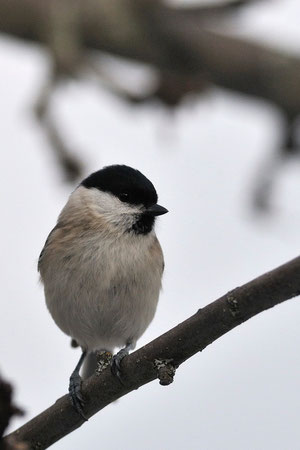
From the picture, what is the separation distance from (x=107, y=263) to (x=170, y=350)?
1.40 meters

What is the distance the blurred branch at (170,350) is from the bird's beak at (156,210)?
1224mm

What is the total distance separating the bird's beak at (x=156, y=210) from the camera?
3.77 metres

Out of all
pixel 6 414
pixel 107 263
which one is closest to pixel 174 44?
pixel 107 263

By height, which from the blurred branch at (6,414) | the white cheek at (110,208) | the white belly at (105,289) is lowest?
the blurred branch at (6,414)

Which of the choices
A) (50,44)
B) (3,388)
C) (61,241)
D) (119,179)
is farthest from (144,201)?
(3,388)

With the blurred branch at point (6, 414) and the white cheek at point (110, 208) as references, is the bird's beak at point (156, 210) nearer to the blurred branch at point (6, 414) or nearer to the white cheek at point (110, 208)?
the white cheek at point (110, 208)

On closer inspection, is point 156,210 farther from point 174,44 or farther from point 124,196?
point 174,44

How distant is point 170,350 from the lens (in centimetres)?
222

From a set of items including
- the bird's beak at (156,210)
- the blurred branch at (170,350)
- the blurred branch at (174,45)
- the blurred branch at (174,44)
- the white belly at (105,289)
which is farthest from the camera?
the bird's beak at (156,210)

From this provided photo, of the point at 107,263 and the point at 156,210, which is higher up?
the point at 156,210

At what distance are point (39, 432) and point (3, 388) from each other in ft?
4.01

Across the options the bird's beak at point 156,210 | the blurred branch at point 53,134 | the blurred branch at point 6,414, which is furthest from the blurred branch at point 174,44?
the blurred branch at point 6,414

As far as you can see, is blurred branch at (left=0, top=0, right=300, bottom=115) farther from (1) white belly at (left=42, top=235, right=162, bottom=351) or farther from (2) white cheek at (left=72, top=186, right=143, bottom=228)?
(1) white belly at (left=42, top=235, right=162, bottom=351)

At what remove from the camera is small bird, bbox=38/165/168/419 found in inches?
142
